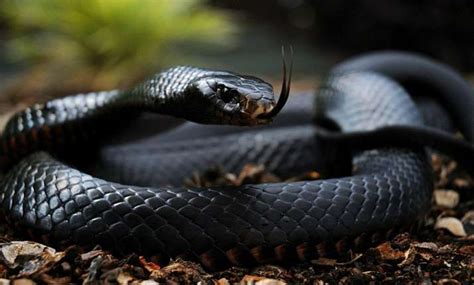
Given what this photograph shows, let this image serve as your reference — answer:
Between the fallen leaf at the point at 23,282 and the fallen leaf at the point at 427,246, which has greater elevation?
the fallen leaf at the point at 23,282

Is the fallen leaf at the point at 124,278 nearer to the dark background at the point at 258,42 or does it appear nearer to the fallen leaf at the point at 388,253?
the fallen leaf at the point at 388,253

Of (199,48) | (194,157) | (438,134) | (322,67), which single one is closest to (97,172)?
(194,157)

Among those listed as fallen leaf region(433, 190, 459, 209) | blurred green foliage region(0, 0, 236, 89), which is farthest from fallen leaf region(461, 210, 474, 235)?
blurred green foliage region(0, 0, 236, 89)

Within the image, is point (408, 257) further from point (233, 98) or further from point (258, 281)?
point (233, 98)

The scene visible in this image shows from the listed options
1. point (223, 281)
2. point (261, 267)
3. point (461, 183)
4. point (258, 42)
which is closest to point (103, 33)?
point (258, 42)

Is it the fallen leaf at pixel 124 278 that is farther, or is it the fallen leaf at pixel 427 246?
the fallen leaf at pixel 427 246

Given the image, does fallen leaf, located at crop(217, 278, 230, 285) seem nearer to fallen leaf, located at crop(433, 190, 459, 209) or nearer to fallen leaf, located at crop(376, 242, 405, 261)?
Answer: fallen leaf, located at crop(376, 242, 405, 261)

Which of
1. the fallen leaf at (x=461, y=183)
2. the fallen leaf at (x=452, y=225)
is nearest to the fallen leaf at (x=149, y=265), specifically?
the fallen leaf at (x=452, y=225)
